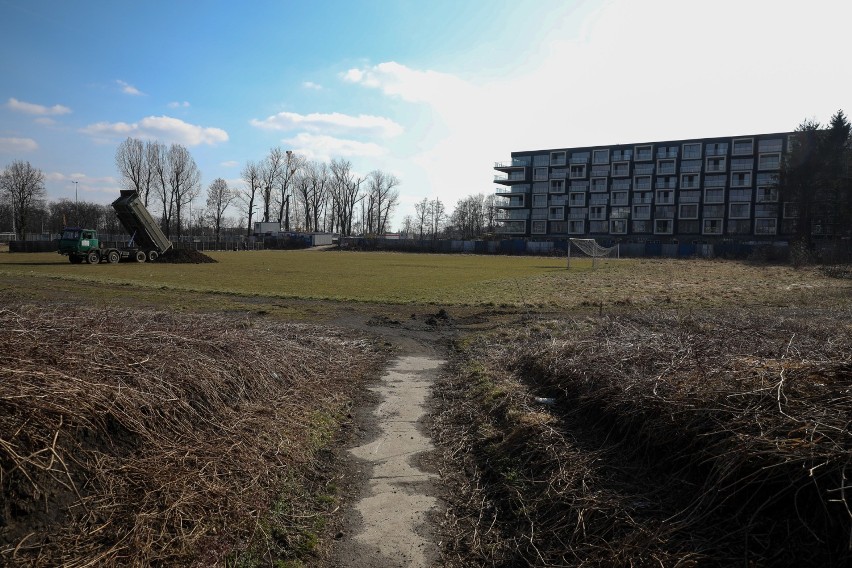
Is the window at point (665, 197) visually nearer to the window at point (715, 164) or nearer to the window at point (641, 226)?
the window at point (641, 226)

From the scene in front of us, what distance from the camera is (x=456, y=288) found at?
2892cm

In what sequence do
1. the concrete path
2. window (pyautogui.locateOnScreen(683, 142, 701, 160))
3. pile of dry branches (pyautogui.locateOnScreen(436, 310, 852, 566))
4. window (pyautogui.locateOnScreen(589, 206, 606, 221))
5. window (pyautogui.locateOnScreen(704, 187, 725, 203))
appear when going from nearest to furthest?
pile of dry branches (pyautogui.locateOnScreen(436, 310, 852, 566)) < the concrete path < window (pyautogui.locateOnScreen(704, 187, 725, 203)) < window (pyautogui.locateOnScreen(683, 142, 701, 160)) < window (pyautogui.locateOnScreen(589, 206, 606, 221))

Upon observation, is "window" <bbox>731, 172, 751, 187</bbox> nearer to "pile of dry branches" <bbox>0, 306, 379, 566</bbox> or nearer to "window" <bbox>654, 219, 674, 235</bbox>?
"window" <bbox>654, 219, 674, 235</bbox>

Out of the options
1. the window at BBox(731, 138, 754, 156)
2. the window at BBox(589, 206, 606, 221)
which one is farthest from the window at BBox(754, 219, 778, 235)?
the window at BBox(589, 206, 606, 221)

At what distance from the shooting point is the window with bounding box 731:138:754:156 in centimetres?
9853

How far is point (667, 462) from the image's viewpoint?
4.62m

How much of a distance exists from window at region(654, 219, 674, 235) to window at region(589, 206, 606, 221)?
10276 mm

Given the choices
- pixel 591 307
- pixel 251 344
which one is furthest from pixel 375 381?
pixel 591 307

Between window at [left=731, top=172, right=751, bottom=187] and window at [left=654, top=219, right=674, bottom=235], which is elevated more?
window at [left=731, top=172, right=751, bottom=187]

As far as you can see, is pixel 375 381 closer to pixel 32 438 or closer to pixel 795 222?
pixel 32 438

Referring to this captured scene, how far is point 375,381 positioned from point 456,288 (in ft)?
63.9

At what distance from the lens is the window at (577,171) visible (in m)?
115

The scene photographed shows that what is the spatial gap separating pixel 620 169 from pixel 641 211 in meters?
9.74

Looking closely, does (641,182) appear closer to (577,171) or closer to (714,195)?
(577,171)
